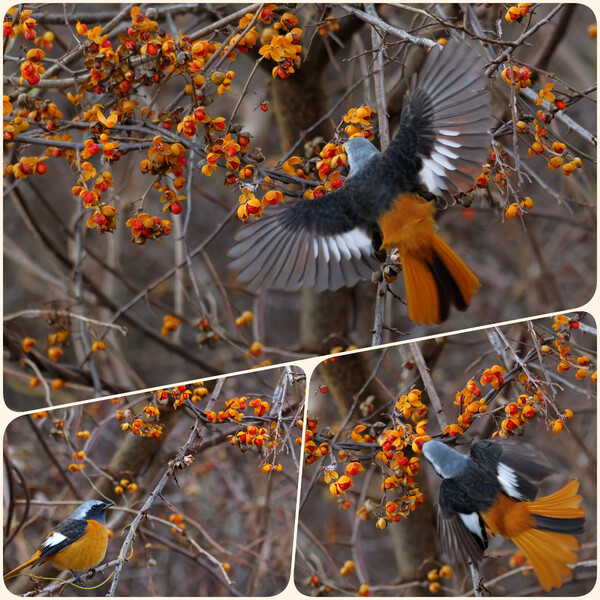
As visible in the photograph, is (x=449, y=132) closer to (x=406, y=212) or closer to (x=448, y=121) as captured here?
(x=448, y=121)

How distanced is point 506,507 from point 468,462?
92mm

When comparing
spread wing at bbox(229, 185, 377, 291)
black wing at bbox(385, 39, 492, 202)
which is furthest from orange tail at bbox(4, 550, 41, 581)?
black wing at bbox(385, 39, 492, 202)

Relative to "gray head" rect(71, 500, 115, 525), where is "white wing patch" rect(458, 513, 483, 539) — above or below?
above

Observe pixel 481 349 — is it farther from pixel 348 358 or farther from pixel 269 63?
pixel 269 63

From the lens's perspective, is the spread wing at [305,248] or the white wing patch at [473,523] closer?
the white wing patch at [473,523]

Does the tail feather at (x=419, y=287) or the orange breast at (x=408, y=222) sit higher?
the orange breast at (x=408, y=222)

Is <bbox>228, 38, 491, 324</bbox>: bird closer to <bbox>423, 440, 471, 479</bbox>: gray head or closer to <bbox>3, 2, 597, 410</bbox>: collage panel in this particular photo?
<bbox>3, 2, 597, 410</bbox>: collage panel

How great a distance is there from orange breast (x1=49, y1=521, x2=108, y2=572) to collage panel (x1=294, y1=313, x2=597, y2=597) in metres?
0.34

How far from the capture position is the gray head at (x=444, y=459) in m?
1.10

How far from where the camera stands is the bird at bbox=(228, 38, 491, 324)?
1.15 metres

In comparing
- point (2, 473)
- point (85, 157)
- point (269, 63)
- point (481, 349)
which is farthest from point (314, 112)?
point (2, 473)

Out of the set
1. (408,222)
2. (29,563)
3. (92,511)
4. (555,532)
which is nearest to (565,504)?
(555,532)

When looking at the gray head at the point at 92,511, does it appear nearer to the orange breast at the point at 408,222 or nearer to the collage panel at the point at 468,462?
the collage panel at the point at 468,462

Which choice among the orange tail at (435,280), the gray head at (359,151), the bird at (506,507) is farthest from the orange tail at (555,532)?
the gray head at (359,151)
